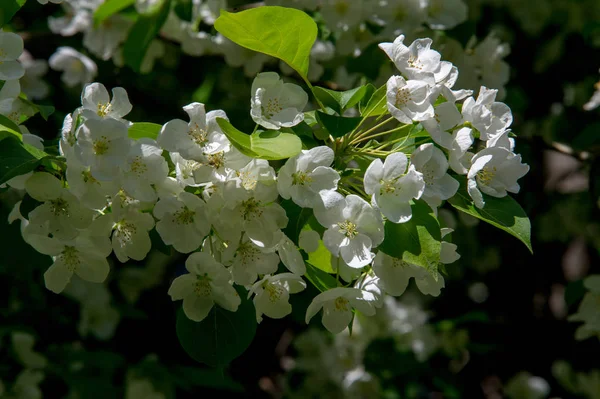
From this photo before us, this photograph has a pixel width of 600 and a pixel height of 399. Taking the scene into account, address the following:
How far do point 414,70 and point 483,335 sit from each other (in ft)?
9.23

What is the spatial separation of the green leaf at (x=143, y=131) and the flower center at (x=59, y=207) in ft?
0.54

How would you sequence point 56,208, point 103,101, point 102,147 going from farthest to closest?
point 103,101 → point 56,208 → point 102,147

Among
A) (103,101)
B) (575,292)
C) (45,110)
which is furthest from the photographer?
(575,292)

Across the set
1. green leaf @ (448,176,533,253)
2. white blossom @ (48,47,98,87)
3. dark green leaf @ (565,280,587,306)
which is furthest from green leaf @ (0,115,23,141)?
dark green leaf @ (565,280,587,306)

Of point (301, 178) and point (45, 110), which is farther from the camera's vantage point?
point (45, 110)

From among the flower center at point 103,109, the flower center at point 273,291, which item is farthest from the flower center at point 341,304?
the flower center at point 103,109

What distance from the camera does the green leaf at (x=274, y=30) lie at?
130cm

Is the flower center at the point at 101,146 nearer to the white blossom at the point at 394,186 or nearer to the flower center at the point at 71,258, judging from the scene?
the flower center at the point at 71,258

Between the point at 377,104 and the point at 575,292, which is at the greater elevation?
the point at 377,104

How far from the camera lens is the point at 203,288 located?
1310mm

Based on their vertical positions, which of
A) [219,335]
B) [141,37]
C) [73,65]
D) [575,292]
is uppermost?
[219,335]

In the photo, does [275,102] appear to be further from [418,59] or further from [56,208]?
[56,208]

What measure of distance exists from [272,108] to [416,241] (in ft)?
1.16

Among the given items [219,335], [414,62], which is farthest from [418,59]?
[219,335]
